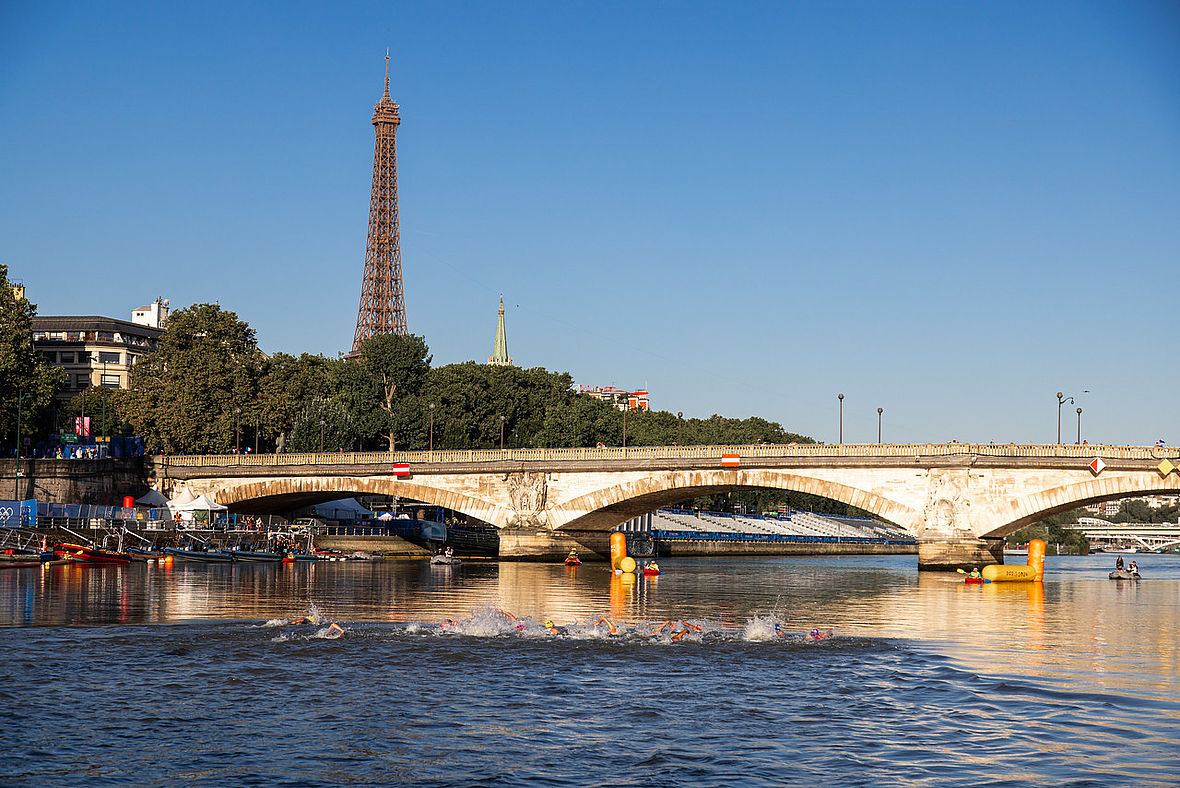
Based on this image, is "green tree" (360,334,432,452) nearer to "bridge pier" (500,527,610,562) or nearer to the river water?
"bridge pier" (500,527,610,562)

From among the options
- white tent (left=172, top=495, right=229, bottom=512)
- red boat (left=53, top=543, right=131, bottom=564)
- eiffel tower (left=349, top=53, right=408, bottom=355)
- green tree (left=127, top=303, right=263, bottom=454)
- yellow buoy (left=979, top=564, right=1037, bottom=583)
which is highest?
eiffel tower (left=349, top=53, right=408, bottom=355)

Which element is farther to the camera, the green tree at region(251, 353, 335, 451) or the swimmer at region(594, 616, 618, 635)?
the green tree at region(251, 353, 335, 451)

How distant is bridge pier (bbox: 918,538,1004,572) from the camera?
71.1 metres

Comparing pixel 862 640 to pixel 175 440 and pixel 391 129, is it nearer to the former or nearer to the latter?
pixel 175 440

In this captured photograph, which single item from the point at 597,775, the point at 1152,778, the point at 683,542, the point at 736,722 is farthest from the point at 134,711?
the point at 683,542

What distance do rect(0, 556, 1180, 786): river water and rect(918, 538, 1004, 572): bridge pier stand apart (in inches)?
1100

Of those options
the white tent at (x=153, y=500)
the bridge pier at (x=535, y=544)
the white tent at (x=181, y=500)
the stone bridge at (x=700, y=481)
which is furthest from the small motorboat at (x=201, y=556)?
the bridge pier at (x=535, y=544)

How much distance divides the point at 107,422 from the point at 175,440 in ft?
54.9

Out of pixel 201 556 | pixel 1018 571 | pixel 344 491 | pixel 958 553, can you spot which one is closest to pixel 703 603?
pixel 1018 571

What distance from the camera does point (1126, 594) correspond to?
62281 millimetres

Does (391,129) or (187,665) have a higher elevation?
(391,129)

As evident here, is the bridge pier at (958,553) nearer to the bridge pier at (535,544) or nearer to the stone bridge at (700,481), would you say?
the stone bridge at (700,481)

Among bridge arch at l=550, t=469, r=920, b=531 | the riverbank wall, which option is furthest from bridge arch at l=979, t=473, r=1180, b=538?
the riverbank wall

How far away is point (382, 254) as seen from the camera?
541 ft
